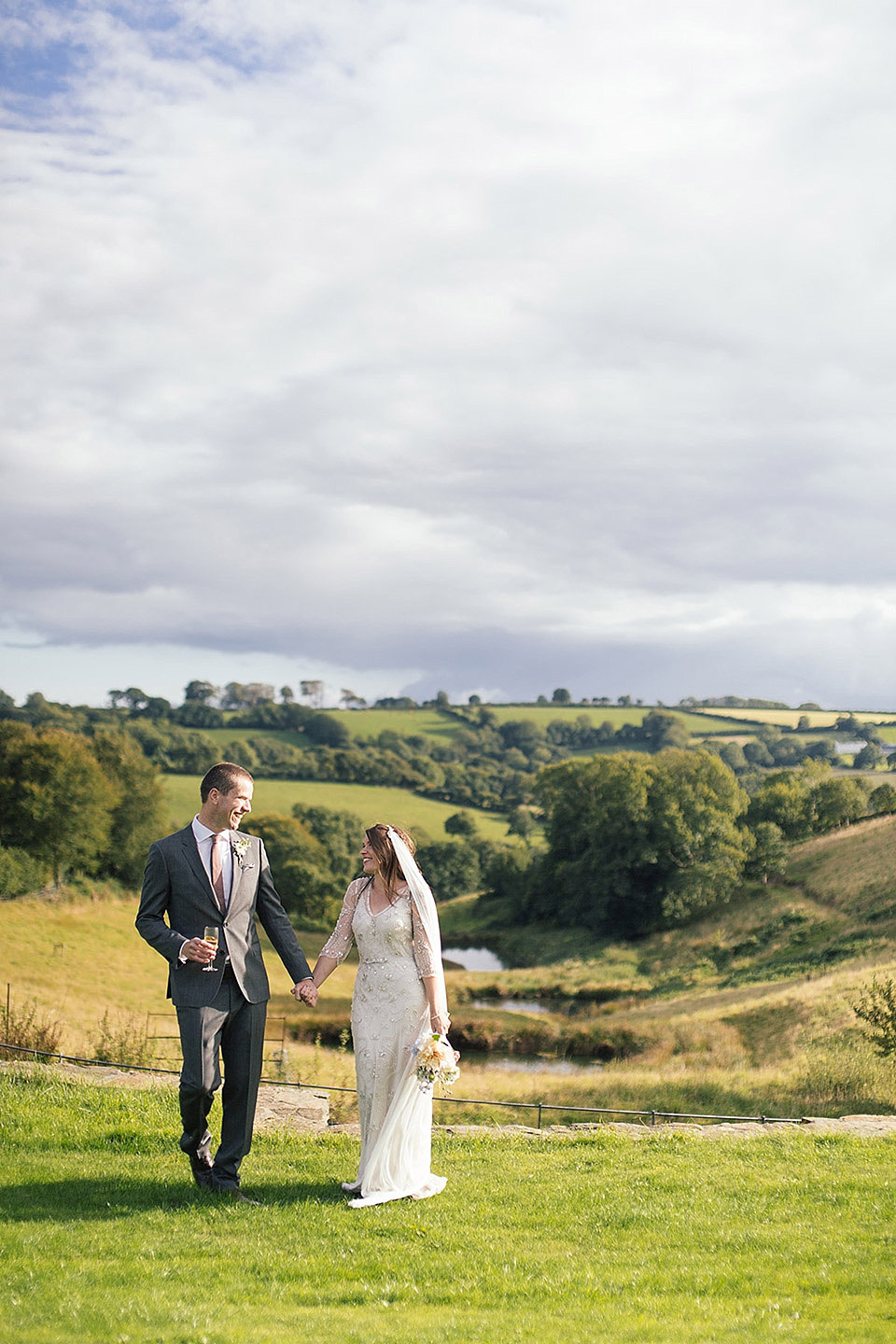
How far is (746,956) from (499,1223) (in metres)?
46.0

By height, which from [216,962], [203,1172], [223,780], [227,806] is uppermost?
[223,780]

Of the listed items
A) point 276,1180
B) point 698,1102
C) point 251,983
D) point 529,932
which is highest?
point 251,983

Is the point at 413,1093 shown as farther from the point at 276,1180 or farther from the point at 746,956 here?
the point at 746,956

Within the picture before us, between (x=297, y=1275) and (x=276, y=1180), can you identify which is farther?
(x=276, y=1180)

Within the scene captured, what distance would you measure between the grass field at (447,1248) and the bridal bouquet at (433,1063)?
869 mm

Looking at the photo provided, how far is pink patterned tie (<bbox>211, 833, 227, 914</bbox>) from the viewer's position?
7055 millimetres

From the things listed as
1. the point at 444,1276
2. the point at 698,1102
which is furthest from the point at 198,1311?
the point at 698,1102

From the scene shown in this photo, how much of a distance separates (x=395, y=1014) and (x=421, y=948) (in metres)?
0.54

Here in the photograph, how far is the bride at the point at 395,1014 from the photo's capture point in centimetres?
727

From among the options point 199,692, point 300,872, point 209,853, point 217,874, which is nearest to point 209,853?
point 209,853

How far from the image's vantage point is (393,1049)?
735 centimetres

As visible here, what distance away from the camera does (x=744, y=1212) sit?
723 cm

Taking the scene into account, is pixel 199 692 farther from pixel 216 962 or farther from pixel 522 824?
pixel 216 962

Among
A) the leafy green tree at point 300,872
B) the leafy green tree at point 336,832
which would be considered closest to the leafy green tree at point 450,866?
the leafy green tree at point 336,832
